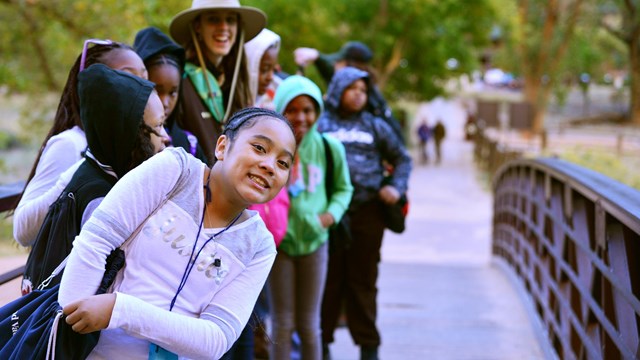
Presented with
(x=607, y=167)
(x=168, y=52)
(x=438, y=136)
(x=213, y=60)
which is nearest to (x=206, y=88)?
(x=213, y=60)

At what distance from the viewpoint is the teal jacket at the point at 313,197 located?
3949 mm

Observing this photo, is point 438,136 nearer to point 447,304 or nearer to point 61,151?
point 447,304

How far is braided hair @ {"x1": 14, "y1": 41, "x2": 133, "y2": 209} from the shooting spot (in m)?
2.87

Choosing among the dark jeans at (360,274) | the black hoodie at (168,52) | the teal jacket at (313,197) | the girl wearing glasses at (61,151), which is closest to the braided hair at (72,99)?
the girl wearing glasses at (61,151)

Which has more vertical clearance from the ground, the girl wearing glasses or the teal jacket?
the girl wearing glasses

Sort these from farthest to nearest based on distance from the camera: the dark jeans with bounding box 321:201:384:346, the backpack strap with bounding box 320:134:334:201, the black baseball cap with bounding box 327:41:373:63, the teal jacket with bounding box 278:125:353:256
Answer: the black baseball cap with bounding box 327:41:373:63
the dark jeans with bounding box 321:201:384:346
the backpack strap with bounding box 320:134:334:201
the teal jacket with bounding box 278:125:353:256

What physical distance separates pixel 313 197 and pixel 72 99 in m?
1.51

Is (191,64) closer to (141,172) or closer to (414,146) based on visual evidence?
(141,172)

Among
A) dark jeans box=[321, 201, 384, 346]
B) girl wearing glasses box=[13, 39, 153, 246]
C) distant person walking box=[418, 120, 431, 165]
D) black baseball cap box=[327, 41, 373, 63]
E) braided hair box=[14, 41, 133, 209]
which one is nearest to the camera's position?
girl wearing glasses box=[13, 39, 153, 246]

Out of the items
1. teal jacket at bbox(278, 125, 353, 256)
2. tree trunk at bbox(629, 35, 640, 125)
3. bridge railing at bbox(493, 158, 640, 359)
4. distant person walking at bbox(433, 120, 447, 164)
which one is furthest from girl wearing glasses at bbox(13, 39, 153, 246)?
tree trunk at bbox(629, 35, 640, 125)

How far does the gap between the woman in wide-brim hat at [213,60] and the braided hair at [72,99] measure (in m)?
0.66

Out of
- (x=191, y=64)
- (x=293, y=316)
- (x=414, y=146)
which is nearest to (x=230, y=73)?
(x=191, y=64)

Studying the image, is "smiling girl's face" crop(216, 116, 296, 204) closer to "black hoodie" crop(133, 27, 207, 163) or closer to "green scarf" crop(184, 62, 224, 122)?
"black hoodie" crop(133, 27, 207, 163)

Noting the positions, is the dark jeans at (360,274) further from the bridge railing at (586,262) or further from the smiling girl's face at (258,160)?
the smiling girl's face at (258,160)
